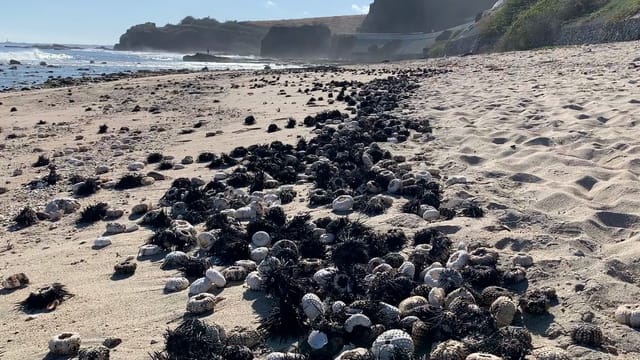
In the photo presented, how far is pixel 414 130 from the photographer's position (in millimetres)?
10180

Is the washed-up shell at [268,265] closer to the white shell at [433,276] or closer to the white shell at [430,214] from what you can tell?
the white shell at [433,276]

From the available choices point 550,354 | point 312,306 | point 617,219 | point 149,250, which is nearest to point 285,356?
point 312,306

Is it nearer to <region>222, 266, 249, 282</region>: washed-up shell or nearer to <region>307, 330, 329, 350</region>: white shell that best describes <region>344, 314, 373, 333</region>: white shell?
<region>307, 330, 329, 350</region>: white shell

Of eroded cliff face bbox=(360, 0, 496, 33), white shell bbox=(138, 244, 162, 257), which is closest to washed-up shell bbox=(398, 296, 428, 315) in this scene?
white shell bbox=(138, 244, 162, 257)

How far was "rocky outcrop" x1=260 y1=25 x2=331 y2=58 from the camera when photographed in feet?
461

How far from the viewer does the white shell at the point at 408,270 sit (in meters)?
4.17

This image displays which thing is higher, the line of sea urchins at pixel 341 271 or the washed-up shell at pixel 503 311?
the washed-up shell at pixel 503 311

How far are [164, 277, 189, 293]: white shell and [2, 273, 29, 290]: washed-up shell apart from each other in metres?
1.33

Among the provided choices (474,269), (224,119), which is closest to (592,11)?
(224,119)

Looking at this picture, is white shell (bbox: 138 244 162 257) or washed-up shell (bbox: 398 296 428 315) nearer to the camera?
washed-up shell (bbox: 398 296 428 315)

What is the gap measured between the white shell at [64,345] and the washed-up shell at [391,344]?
1.88m

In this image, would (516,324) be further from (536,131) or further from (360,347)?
(536,131)

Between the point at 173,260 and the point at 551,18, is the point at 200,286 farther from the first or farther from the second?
the point at 551,18

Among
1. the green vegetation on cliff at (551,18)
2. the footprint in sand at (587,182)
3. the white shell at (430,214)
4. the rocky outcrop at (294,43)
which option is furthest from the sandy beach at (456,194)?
the rocky outcrop at (294,43)
